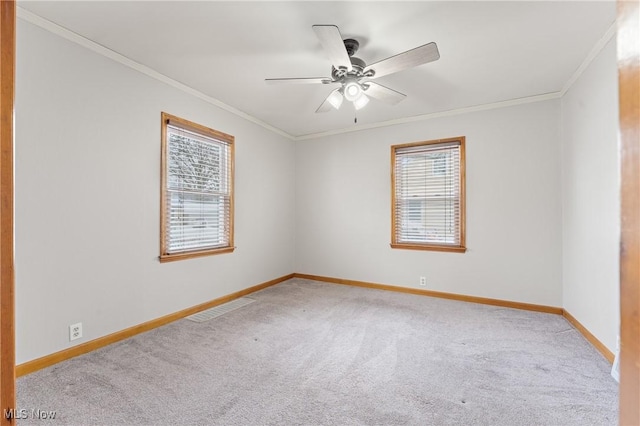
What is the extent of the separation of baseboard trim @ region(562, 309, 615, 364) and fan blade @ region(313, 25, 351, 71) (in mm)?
3053

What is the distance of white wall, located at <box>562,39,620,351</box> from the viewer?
89.7 inches

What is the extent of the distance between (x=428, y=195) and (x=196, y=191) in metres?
3.08

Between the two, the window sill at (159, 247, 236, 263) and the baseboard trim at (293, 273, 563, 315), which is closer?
the window sill at (159, 247, 236, 263)

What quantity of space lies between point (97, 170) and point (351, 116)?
308 cm

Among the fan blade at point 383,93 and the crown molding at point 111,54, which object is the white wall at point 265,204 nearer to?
the crown molding at point 111,54

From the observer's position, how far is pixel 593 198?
2607mm

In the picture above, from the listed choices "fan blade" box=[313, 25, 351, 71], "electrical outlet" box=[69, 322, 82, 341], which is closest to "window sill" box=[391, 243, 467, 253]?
"fan blade" box=[313, 25, 351, 71]

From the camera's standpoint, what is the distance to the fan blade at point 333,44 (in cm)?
179

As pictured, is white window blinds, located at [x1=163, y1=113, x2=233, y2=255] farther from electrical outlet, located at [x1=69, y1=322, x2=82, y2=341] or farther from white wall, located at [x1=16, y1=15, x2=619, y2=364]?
electrical outlet, located at [x1=69, y1=322, x2=82, y2=341]

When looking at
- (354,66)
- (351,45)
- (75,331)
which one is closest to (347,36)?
(351,45)

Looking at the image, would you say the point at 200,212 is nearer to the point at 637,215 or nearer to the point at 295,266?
the point at 295,266

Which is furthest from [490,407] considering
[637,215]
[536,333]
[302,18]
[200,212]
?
[200,212]

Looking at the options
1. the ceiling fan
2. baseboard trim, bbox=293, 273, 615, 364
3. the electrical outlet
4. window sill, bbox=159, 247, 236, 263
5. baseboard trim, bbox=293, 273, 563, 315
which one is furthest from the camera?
baseboard trim, bbox=293, 273, 563, 315

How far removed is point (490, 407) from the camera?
176cm
